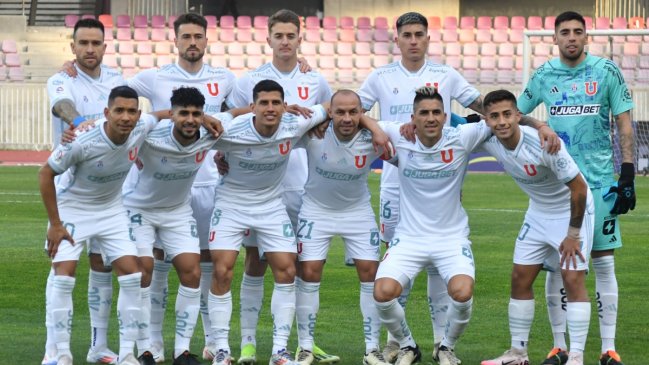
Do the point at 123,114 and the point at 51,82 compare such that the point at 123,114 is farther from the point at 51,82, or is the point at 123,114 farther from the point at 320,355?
the point at 320,355

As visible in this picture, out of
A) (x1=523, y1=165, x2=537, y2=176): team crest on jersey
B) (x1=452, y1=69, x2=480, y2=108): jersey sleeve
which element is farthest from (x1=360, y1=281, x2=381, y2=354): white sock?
(x1=452, y1=69, x2=480, y2=108): jersey sleeve

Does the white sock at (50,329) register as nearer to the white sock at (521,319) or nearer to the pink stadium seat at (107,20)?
the white sock at (521,319)

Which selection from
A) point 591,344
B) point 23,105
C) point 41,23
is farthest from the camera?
point 41,23

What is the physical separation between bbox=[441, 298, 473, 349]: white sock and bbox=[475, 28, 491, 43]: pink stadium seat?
26.8 m

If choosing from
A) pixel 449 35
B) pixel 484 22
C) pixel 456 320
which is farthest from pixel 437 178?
pixel 484 22

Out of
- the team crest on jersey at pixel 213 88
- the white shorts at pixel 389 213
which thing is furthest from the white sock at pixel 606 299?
the team crest on jersey at pixel 213 88

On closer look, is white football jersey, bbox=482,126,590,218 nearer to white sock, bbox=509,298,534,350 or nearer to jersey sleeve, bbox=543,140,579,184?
jersey sleeve, bbox=543,140,579,184

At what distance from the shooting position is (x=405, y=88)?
9070 millimetres

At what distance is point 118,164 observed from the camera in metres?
7.91

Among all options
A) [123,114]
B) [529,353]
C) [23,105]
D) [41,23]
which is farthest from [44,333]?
[41,23]

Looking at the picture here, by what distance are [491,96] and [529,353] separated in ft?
6.15

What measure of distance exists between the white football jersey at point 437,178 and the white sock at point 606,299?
0.95 meters

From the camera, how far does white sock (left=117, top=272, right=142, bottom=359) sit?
7859mm

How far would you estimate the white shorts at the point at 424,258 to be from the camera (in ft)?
26.7
